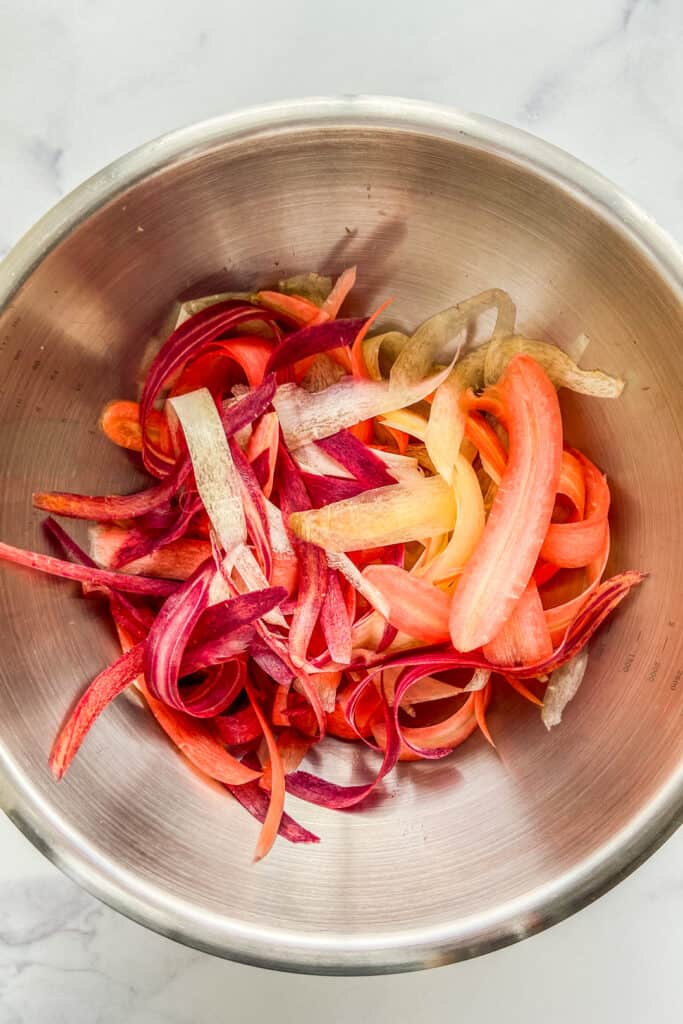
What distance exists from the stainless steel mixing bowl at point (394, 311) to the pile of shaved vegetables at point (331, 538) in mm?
23

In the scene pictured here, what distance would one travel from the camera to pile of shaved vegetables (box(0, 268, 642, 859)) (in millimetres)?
733

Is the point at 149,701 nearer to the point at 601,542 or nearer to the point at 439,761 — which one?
the point at 439,761

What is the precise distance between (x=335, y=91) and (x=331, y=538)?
1.52 ft

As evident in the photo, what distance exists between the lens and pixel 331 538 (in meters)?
0.73

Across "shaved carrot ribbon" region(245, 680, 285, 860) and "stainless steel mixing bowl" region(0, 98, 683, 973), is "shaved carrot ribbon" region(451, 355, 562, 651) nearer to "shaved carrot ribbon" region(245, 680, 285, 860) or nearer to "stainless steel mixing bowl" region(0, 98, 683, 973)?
"stainless steel mixing bowl" region(0, 98, 683, 973)

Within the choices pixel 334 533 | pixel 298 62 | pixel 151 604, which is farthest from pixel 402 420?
pixel 298 62

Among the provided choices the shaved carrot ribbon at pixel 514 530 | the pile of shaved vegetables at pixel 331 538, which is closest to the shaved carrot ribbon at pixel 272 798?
the pile of shaved vegetables at pixel 331 538

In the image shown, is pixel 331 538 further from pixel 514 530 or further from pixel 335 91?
pixel 335 91

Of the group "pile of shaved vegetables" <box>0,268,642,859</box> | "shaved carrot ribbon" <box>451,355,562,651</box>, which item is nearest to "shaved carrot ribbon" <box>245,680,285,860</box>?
"pile of shaved vegetables" <box>0,268,642,859</box>

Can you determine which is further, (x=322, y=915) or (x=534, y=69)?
(x=534, y=69)

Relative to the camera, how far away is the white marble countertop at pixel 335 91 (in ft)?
2.85

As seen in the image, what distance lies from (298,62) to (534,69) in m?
0.24

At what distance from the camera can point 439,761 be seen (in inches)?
31.8

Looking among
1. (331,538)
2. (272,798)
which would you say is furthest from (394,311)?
(272,798)
